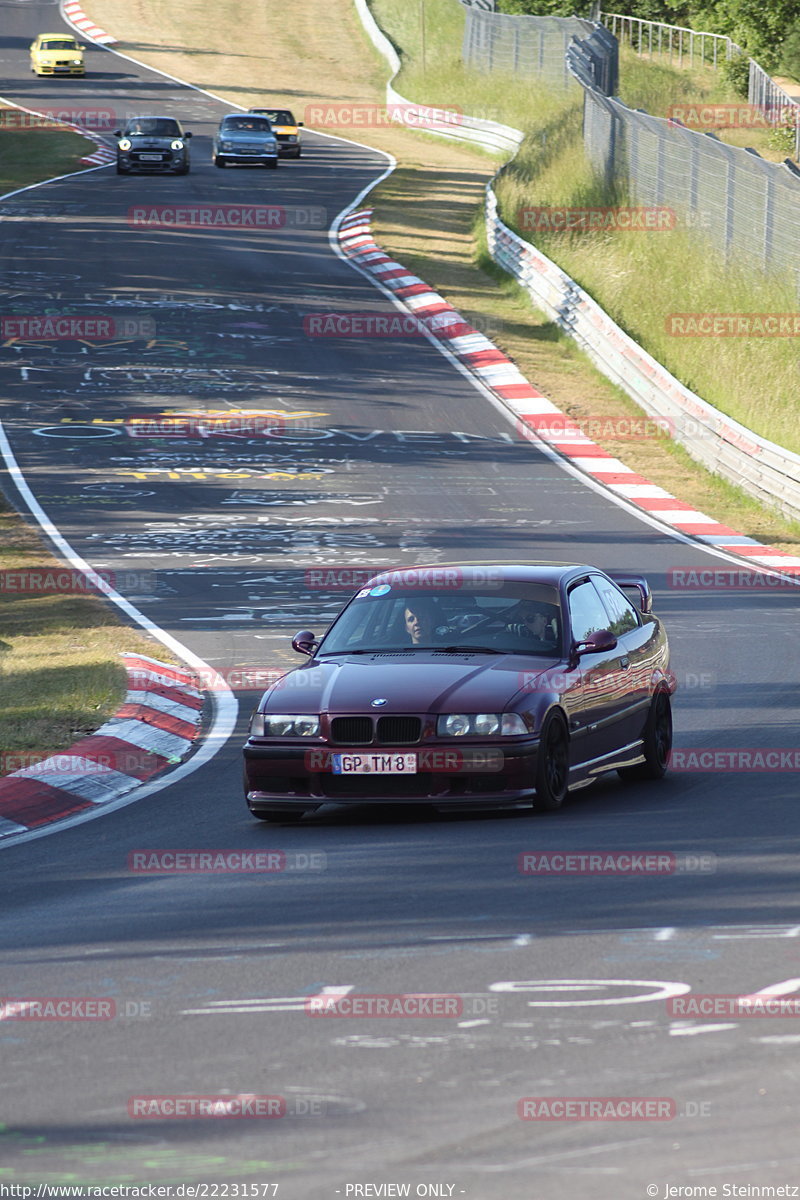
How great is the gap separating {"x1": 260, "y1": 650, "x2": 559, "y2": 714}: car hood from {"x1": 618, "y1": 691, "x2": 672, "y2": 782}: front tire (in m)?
1.24

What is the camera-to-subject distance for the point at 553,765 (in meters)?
10.3

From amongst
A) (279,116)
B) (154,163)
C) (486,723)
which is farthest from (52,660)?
(279,116)

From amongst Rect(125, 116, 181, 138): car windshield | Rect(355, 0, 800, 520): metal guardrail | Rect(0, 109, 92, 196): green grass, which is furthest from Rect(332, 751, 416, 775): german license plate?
Rect(125, 116, 181, 138): car windshield

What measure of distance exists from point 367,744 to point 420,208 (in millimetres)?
38915

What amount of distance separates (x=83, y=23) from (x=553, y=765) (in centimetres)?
8789

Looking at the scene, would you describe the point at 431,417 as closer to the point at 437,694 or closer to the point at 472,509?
the point at 472,509

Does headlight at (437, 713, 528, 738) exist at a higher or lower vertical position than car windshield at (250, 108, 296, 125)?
lower

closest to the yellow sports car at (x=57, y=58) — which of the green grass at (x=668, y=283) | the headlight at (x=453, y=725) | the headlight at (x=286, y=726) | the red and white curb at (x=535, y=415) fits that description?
the green grass at (x=668, y=283)

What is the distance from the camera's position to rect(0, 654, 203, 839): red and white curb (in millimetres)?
10938

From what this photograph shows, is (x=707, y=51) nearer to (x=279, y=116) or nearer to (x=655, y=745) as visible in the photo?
(x=279, y=116)

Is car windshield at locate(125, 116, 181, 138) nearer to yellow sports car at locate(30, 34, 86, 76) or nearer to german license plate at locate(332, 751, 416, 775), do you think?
yellow sports car at locate(30, 34, 86, 76)

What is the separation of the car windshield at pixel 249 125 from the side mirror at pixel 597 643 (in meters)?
48.1

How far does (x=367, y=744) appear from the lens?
394 inches

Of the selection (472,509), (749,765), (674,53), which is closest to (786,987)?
(749,765)
